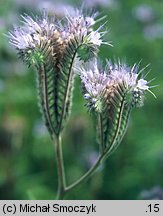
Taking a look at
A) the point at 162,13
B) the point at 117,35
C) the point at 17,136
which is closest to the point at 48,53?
the point at 17,136

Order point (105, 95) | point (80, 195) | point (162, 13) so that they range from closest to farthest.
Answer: point (105, 95) → point (80, 195) → point (162, 13)

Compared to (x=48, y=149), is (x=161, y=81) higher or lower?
higher

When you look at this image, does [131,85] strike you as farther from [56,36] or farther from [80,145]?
[80,145]

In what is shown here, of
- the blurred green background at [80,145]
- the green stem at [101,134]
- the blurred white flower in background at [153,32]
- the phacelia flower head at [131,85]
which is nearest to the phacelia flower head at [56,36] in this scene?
the phacelia flower head at [131,85]

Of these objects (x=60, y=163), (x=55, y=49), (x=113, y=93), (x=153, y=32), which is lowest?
(x=60, y=163)

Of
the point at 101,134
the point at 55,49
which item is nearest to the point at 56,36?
the point at 55,49

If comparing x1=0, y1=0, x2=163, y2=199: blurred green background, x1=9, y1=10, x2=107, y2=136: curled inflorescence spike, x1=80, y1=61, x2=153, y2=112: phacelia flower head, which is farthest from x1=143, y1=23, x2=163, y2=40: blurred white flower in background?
x1=80, y1=61, x2=153, y2=112: phacelia flower head
